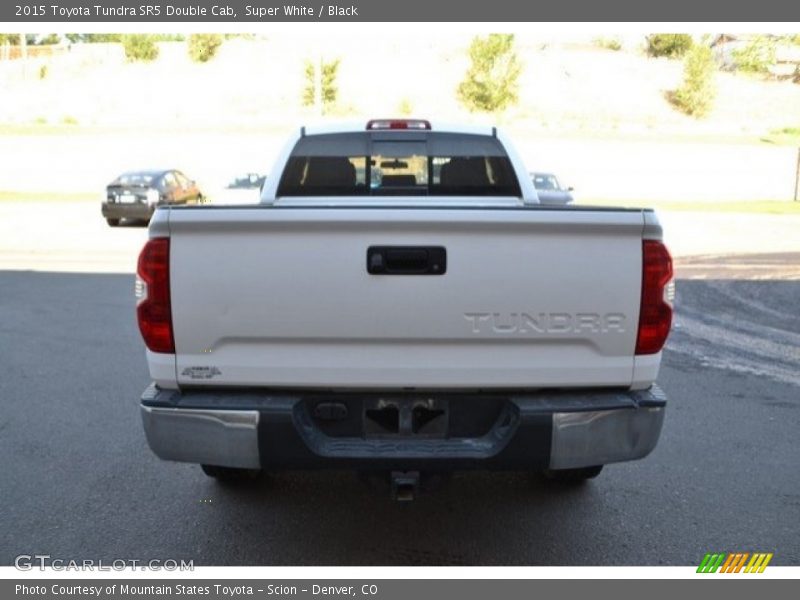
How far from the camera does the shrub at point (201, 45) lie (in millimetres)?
59188

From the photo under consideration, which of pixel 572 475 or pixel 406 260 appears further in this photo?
pixel 572 475

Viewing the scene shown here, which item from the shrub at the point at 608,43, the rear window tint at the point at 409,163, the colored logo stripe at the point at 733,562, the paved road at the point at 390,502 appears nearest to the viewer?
the colored logo stripe at the point at 733,562

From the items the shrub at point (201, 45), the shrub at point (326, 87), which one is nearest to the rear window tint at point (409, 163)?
the shrub at point (326, 87)

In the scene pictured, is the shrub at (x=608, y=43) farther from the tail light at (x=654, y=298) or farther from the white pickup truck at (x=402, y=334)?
the white pickup truck at (x=402, y=334)

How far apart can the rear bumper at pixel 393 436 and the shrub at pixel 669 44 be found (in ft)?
245

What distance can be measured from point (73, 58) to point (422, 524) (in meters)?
72.7

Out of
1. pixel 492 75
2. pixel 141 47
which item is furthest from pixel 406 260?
pixel 141 47

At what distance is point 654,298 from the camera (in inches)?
123

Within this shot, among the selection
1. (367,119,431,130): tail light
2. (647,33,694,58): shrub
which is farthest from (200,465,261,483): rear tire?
(647,33,694,58): shrub

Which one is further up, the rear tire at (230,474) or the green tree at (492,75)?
the green tree at (492,75)

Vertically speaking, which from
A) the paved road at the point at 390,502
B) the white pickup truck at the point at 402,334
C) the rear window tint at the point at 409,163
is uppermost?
the rear window tint at the point at 409,163

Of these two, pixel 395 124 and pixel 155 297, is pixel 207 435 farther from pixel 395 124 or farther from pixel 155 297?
pixel 395 124

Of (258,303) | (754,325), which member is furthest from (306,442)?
(754,325)

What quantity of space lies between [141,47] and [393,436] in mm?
66440
